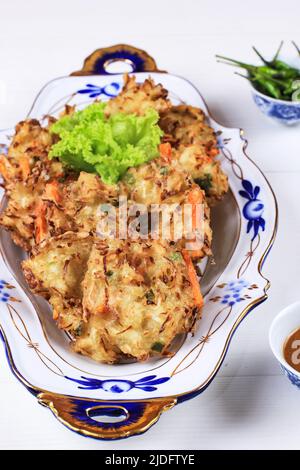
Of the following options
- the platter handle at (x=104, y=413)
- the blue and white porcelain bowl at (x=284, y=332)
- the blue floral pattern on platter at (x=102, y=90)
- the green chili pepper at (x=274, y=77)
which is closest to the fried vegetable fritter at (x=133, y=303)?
the platter handle at (x=104, y=413)

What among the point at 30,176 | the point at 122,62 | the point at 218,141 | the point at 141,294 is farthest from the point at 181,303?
the point at 122,62

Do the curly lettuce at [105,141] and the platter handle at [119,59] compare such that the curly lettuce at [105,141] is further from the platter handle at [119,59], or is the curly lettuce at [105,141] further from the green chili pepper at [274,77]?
the green chili pepper at [274,77]

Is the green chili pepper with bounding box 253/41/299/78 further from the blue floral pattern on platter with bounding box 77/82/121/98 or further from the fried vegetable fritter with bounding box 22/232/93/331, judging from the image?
the fried vegetable fritter with bounding box 22/232/93/331

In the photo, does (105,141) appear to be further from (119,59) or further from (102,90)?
(119,59)

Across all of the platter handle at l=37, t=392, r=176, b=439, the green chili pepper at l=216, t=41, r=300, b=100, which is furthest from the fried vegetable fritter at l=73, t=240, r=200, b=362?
the green chili pepper at l=216, t=41, r=300, b=100

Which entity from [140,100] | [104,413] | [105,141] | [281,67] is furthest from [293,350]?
[281,67]
